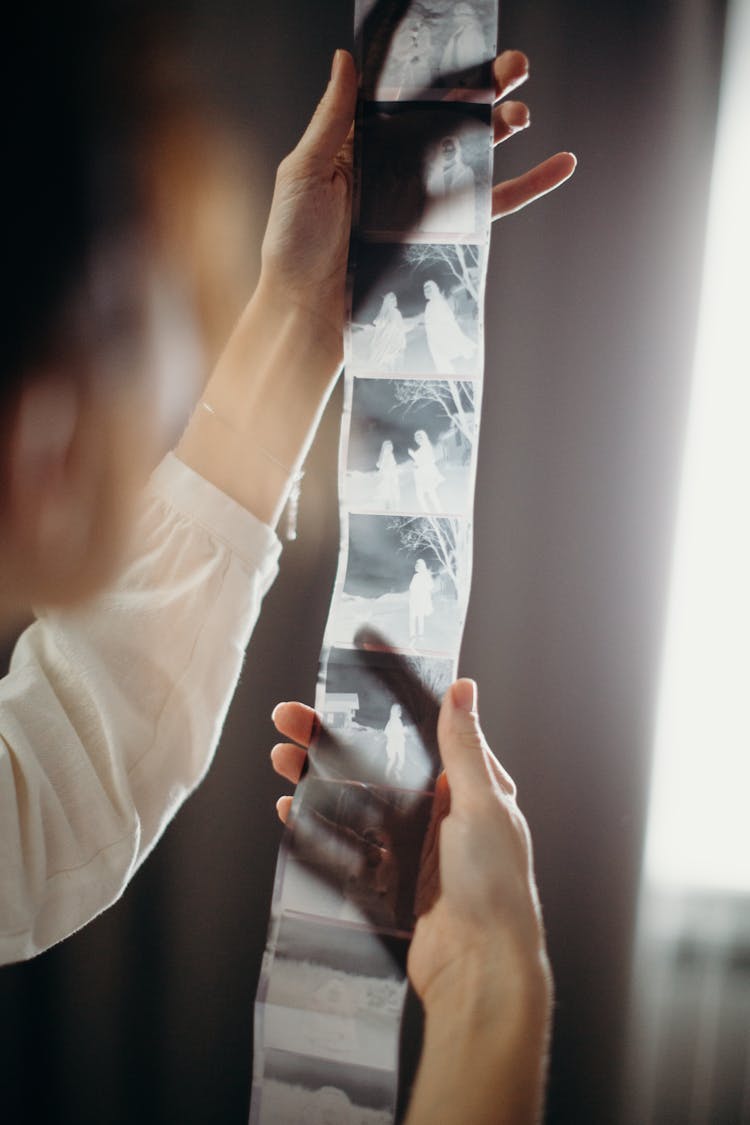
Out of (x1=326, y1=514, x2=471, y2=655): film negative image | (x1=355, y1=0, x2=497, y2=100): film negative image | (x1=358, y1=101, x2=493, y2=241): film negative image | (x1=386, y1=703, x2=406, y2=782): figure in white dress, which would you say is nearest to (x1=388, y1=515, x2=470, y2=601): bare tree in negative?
(x1=326, y1=514, x2=471, y2=655): film negative image

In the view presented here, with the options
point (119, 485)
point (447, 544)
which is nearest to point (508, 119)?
point (447, 544)

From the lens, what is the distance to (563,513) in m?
0.73

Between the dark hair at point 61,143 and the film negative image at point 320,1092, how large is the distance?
603mm

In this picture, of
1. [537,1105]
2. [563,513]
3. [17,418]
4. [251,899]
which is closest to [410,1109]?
[537,1105]

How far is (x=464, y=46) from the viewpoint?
595 millimetres

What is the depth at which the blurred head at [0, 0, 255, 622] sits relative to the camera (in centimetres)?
69

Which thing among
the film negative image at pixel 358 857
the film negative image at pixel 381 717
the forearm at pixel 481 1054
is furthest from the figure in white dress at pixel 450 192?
the forearm at pixel 481 1054

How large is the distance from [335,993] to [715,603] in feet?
1.53

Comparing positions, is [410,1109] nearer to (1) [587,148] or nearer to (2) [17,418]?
(2) [17,418]

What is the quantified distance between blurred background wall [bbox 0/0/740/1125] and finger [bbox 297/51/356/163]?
0.30 feet

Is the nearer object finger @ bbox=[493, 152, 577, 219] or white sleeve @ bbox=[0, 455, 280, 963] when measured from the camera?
white sleeve @ bbox=[0, 455, 280, 963]

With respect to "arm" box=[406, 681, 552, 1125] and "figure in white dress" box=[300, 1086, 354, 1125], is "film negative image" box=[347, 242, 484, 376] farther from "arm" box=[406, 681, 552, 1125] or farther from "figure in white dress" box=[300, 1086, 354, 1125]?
"figure in white dress" box=[300, 1086, 354, 1125]

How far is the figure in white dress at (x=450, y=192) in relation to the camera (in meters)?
0.59

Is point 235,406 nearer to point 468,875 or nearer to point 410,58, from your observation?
point 410,58
